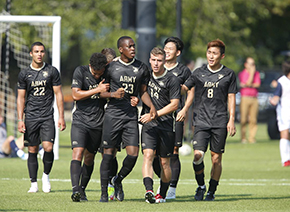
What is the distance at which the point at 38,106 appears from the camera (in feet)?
32.4

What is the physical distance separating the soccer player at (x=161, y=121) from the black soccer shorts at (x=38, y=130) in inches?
Answer: 70.0

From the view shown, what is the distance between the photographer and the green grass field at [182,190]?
8.35 metres

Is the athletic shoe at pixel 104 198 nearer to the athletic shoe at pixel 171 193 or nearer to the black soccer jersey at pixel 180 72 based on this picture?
the athletic shoe at pixel 171 193

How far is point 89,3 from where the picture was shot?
30875mm

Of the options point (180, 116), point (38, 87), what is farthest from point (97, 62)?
point (38, 87)

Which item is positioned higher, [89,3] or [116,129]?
[89,3]

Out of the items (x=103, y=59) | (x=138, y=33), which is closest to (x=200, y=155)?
(x=103, y=59)

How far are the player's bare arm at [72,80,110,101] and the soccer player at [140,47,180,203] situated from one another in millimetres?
726

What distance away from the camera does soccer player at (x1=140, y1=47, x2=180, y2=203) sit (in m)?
8.76

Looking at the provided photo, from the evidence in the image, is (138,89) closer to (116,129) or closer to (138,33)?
(116,129)

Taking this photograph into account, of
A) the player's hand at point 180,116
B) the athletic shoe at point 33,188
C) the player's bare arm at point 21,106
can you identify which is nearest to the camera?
the player's hand at point 180,116

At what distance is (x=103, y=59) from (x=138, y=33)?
8.53m

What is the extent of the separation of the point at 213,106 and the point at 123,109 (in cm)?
139

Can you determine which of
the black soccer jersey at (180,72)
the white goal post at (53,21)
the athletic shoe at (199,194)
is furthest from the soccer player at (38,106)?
the white goal post at (53,21)
